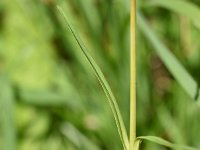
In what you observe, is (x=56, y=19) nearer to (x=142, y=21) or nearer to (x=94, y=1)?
(x=94, y=1)

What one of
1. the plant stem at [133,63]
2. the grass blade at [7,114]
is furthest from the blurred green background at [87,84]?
the plant stem at [133,63]

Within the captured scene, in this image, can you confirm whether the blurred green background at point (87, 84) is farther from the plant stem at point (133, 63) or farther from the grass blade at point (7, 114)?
the plant stem at point (133, 63)

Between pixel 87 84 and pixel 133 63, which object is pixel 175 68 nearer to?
pixel 133 63

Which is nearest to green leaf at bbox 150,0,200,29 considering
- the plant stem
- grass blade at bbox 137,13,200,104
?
grass blade at bbox 137,13,200,104

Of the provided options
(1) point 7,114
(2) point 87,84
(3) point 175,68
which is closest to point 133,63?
(3) point 175,68

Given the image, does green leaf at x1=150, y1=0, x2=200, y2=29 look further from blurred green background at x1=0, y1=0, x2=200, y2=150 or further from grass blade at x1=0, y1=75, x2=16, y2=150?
grass blade at x1=0, y1=75, x2=16, y2=150

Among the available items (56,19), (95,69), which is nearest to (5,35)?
(56,19)
